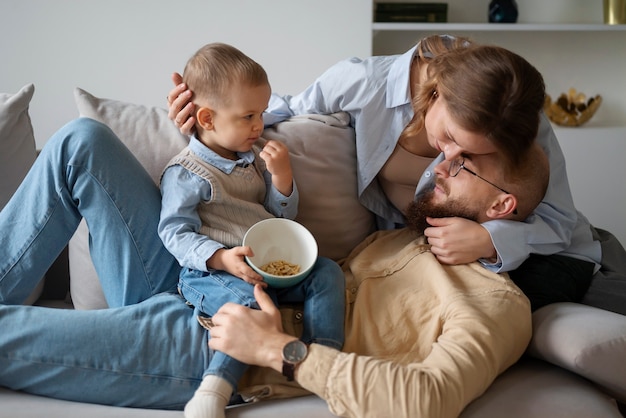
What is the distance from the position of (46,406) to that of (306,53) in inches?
88.0

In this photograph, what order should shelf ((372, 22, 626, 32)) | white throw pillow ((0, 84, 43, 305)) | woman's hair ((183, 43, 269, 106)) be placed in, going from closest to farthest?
woman's hair ((183, 43, 269, 106)) → white throw pillow ((0, 84, 43, 305)) → shelf ((372, 22, 626, 32))

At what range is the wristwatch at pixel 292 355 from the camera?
1.33 m

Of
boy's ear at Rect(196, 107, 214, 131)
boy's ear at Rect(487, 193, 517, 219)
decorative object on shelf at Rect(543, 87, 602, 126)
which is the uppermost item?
boy's ear at Rect(196, 107, 214, 131)

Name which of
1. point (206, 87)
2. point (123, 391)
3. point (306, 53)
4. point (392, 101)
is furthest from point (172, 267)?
point (306, 53)

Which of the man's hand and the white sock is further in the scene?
the man's hand

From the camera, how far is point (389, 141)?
187cm

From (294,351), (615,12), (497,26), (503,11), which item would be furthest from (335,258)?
(615,12)

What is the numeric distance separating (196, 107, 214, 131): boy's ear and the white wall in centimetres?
169

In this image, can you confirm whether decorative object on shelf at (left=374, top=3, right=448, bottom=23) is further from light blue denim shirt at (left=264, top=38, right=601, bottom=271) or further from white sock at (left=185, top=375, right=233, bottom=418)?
white sock at (left=185, top=375, right=233, bottom=418)

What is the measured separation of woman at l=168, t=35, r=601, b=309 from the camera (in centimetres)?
162

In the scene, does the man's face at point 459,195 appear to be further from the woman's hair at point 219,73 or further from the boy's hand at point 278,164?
the woman's hair at point 219,73

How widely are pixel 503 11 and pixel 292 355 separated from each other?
98.4 inches

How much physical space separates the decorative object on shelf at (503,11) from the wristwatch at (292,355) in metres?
2.46

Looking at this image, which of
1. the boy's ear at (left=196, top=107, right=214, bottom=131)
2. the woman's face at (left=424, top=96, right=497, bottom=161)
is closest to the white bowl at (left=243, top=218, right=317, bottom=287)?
the boy's ear at (left=196, top=107, right=214, bottom=131)
